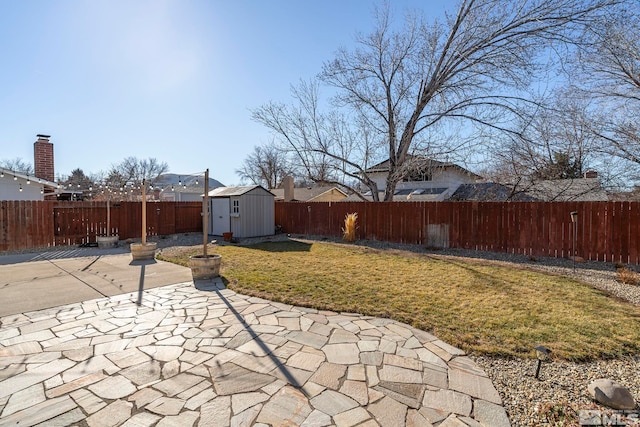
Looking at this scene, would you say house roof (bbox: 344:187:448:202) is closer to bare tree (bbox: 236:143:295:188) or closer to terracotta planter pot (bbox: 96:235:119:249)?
terracotta planter pot (bbox: 96:235:119:249)

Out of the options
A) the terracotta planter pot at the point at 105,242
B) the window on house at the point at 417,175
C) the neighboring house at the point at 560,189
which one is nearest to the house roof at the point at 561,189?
the neighboring house at the point at 560,189

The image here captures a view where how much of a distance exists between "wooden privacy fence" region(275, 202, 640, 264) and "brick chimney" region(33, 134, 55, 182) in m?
10.7

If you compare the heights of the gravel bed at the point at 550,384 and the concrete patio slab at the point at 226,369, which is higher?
the concrete patio slab at the point at 226,369

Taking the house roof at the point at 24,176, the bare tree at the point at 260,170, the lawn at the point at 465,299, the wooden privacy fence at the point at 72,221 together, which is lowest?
the lawn at the point at 465,299

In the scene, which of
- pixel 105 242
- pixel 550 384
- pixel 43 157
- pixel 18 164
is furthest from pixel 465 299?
pixel 18 164

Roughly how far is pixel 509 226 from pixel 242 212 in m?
8.80

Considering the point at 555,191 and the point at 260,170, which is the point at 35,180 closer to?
the point at 555,191

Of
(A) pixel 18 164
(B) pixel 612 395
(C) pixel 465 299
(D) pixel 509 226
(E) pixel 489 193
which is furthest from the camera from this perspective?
(A) pixel 18 164

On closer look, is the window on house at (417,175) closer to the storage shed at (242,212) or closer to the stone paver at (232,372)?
the storage shed at (242,212)

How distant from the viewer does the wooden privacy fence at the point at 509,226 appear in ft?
23.3

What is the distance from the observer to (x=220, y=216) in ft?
→ 40.7

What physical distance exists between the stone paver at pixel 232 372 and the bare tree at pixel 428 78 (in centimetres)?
1014

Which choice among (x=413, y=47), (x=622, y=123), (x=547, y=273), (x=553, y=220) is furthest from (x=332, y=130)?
(x=622, y=123)

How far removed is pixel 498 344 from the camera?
3.01 m
